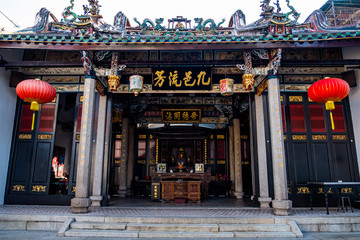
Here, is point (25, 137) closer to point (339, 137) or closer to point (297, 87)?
point (297, 87)

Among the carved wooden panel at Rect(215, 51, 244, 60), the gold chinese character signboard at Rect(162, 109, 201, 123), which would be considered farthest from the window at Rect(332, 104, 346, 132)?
the gold chinese character signboard at Rect(162, 109, 201, 123)

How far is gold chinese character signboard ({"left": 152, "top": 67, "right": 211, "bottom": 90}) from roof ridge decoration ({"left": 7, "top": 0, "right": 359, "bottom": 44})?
1.10 meters

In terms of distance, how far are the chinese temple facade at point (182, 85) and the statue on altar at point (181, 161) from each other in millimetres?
4147

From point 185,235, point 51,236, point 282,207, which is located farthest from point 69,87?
point 282,207

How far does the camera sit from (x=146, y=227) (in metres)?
6.11

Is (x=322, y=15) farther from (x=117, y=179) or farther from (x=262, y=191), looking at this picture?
(x=117, y=179)

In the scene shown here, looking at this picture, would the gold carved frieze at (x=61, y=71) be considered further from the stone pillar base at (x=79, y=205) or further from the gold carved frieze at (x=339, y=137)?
the gold carved frieze at (x=339, y=137)

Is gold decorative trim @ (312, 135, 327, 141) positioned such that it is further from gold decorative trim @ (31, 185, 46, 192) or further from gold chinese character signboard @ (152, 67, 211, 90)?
gold decorative trim @ (31, 185, 46, 192)

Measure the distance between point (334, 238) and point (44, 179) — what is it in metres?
8.54

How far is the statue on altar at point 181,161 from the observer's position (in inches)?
566

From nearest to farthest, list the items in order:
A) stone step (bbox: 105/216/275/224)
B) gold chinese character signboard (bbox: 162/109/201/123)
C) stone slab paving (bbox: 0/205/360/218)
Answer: stone step (bbox: 105/216/275/224), stone slab paving (bbox: 0/205/360/218), gold chinese character signboard (bbox: 162/109/201/123)

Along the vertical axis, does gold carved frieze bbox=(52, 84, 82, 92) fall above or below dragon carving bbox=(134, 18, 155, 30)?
below

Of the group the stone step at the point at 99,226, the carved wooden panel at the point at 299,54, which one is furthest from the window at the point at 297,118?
the stone step at the point at 99,226

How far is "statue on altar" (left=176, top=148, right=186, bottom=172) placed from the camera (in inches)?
566
